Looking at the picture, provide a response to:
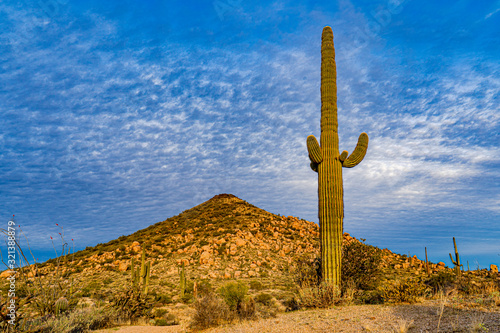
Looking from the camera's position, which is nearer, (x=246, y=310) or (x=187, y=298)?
(x=246, y=310)

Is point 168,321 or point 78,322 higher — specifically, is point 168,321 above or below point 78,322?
below

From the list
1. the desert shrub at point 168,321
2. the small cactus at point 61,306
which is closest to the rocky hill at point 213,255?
the desert shrub at point 168,321

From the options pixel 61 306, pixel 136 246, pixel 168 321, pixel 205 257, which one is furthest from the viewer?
pixel 136 246

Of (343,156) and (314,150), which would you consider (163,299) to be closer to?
(314,150)

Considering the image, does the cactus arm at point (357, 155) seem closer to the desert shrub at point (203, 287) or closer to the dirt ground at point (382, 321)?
the dirt ground at point (382, 321)

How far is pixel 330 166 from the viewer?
1321cm

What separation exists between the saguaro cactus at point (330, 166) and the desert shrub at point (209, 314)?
3.98m

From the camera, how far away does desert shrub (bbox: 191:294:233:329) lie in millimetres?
10252

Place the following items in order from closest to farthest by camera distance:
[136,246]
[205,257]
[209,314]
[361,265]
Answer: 1. [209,314]
2. [361,265]
3. [205,257]
4. [136,246]

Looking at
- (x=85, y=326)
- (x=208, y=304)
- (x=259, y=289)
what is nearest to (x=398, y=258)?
(x=259, y=289)

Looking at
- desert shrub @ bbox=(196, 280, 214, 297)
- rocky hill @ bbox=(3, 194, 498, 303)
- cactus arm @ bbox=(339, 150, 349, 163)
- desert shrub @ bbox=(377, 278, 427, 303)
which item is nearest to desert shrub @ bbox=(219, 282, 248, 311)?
desert shrub @ bbox=(377, 278, 427, 303)

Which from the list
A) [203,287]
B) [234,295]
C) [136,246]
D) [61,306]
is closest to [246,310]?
[234,295]

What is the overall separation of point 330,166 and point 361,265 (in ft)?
17.1

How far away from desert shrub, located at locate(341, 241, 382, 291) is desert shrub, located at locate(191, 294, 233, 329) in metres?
6.20
